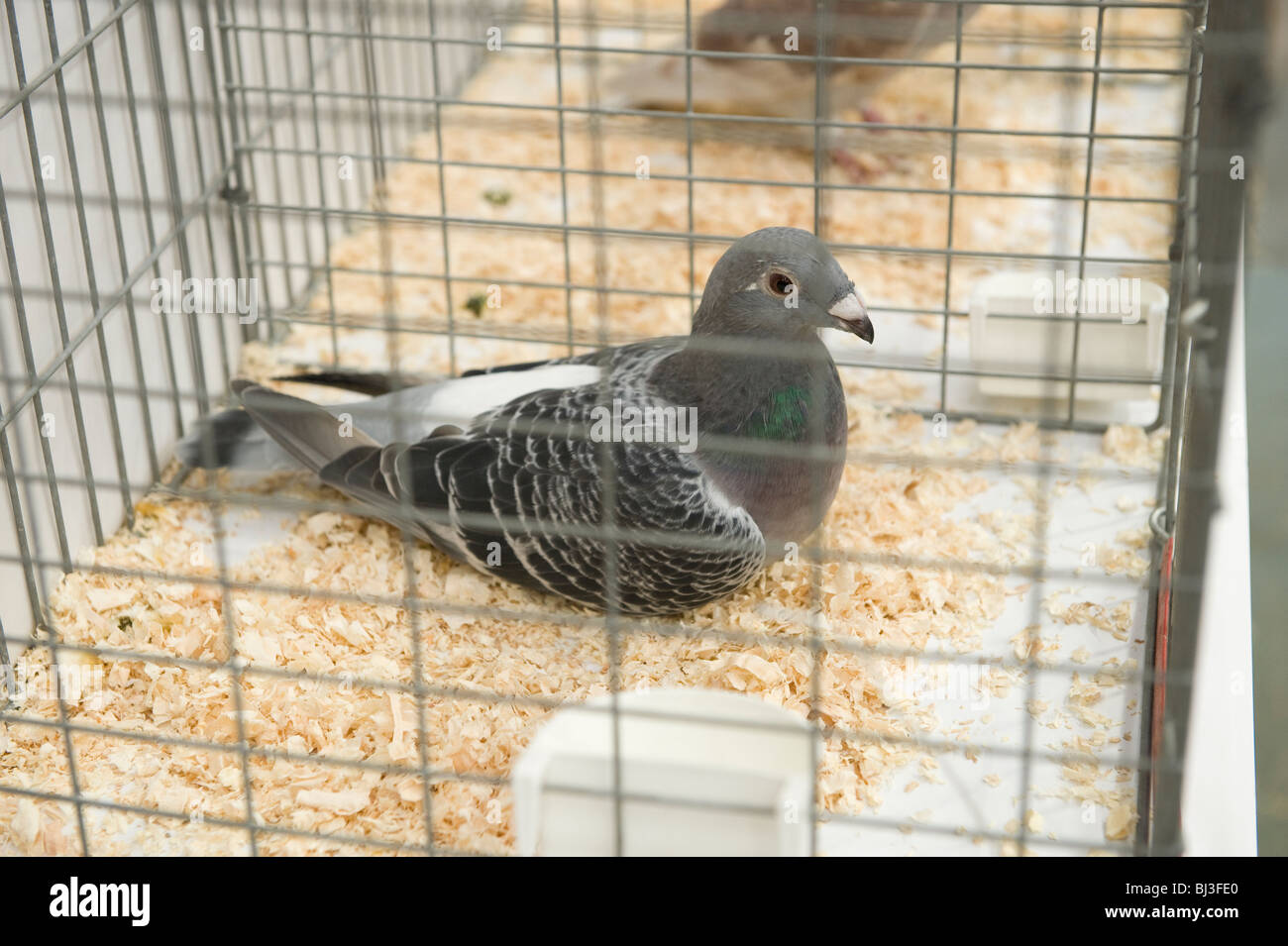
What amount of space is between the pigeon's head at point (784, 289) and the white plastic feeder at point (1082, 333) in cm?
73

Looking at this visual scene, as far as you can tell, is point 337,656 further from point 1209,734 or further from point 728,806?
point 1209,734

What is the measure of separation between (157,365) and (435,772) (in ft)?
4.69

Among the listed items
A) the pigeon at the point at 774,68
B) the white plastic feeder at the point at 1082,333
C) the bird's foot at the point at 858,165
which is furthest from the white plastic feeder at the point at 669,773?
the bird's foot at the point at 858,165

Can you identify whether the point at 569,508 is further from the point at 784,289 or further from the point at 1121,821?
the point at 1121,821

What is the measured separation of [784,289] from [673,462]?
0.32 m

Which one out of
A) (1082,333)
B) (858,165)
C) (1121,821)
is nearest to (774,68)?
(858,165)

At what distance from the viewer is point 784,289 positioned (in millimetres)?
2152

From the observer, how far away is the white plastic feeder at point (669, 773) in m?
1.76

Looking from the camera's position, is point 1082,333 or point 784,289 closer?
point 784,289

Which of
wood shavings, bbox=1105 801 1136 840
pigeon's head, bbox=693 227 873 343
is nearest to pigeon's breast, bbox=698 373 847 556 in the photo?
pigeon's head, bbox=693 227 873 343

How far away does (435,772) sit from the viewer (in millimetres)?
1644

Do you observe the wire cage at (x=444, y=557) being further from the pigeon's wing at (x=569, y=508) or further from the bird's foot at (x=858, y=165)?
the bird's foot at (x=858, y=165)

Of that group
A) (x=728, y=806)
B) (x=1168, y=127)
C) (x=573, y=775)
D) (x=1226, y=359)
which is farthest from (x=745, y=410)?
(x=1168, y=127)

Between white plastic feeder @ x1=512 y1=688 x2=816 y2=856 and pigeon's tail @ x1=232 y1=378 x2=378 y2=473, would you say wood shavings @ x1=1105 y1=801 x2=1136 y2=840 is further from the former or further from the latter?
pigeon's tail @ x1=232 y1=378 x2=378 y2=473
